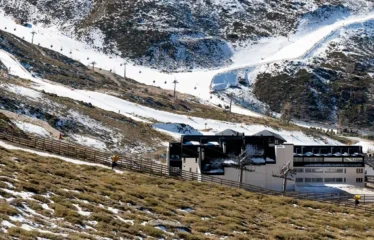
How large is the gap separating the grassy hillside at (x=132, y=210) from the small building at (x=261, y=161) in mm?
18589

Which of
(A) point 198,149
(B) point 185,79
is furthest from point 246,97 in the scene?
(A) point 198,149

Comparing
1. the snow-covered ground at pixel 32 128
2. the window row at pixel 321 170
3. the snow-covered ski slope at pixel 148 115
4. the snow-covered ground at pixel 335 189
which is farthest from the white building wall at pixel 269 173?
the snow-covered ski slope at pixel 148 115

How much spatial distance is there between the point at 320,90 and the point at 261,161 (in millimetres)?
122334

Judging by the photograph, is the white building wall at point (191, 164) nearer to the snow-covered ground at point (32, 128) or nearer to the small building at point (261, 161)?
the small building at point (261, 161)

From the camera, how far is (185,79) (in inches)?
7303

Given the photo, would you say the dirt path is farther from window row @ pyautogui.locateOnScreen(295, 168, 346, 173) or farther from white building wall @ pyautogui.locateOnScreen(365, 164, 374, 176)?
window row @ pyautogui.locateOnScreen(295, 168, 346, 173)

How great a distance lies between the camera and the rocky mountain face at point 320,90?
172 metres

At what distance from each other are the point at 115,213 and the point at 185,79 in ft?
521

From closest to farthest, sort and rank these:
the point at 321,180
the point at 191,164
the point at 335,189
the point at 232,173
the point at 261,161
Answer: the point at 232,173, the point at 191,164, the point at 261,161, the point at 335,189, the point at 321,180

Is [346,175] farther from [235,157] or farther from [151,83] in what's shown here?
[151,83]

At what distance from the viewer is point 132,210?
29.2 metres

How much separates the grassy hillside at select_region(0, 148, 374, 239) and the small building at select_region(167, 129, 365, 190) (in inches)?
732

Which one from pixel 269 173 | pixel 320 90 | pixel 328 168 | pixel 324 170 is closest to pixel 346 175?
pixel 328 168

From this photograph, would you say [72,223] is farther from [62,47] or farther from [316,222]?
[62,47]
